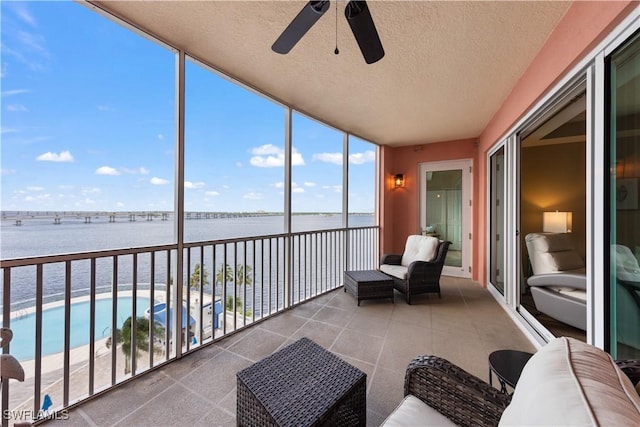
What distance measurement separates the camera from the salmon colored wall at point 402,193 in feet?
16.9

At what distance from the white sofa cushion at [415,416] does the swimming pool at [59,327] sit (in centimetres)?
195

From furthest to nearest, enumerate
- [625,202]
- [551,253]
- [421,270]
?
[421,270]
[551,253]
[625,202]

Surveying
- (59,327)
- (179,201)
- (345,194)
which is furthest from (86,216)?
(345,194)

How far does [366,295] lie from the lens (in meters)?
3.27

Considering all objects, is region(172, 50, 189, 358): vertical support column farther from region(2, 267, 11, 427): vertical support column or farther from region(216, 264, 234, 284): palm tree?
region(2, 267, 11, 427): vertical support column

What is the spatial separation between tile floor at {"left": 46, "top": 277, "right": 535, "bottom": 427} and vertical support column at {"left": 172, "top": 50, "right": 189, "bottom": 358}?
0.29 meters

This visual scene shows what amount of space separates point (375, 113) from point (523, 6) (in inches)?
77.3

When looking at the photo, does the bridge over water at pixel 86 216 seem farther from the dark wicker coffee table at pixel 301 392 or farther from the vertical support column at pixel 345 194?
the vertical support column at pixel 345 194

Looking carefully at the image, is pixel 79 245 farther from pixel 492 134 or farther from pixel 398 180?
pixel 398 180

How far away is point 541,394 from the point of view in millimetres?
621

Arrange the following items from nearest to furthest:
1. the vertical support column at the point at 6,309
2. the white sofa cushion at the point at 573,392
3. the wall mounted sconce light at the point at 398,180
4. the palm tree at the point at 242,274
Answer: the white sofa cushion at the point at 573,392 → the vertical support column at the point at 6,309 → the palm tree at the point at 242,274 → the wall mounted sconce light at the point at 398,180

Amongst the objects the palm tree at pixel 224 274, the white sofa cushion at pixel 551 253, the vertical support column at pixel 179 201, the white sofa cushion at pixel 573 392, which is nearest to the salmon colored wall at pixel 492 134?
the white sofa cushion at pixel 551 253

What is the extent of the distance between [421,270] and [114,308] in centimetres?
329

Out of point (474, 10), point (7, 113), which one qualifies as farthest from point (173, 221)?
point (474, 10)
